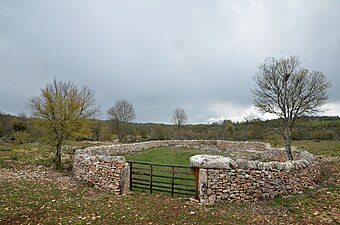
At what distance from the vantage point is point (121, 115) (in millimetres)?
48250

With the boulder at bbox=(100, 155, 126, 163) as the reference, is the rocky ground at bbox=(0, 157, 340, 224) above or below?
below

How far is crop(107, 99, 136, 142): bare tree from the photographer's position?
155ft

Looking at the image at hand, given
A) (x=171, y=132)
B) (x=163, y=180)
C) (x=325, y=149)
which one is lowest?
(x=163, y=180)

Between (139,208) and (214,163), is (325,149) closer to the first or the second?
(214,163)

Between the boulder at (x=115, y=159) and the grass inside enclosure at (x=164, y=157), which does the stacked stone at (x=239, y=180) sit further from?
the grass inside enclosure at (x=164, y=157)

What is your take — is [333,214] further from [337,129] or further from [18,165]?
[337,129]

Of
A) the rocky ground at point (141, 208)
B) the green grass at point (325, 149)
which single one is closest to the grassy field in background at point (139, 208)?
the rocky ground at point (141, 208)

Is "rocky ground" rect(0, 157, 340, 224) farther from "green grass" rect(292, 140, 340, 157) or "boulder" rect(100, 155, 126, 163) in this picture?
"green grass" rect(292, 140, 340, 157)

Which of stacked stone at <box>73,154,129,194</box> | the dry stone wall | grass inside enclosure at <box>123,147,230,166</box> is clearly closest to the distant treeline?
grass inside enclosure at <box>123,147,230,166</box>

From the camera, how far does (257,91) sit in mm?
21203

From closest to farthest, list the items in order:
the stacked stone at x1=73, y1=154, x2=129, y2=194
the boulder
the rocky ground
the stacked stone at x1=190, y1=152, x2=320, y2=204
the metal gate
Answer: the rocky ground → the stacked stone at x1=190, y1=152, x2=320, y2=204 → the metal gate → the stacked stone at x1=73, y1=154, x2=129, y2=194 → the boulder

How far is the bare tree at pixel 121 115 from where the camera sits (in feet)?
155

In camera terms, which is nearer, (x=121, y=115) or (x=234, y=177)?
(x=234, y=177)

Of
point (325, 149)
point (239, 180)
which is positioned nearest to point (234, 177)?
point (239, 180)
